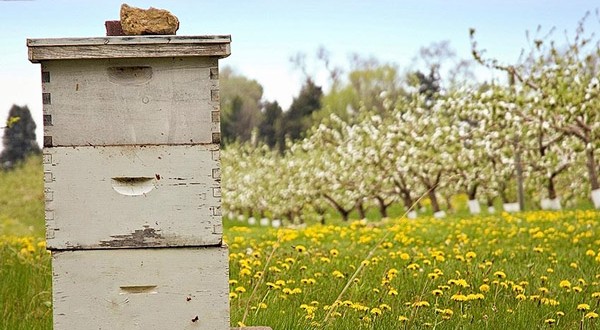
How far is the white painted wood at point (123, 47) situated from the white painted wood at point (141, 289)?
0.87 meters

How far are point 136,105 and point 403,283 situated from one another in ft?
10.3

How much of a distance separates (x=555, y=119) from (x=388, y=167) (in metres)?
5.97

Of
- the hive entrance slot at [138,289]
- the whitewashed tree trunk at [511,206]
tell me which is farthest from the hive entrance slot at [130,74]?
the whitewashed tree trunk at [511,206]

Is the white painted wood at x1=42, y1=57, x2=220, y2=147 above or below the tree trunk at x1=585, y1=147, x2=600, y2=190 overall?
above

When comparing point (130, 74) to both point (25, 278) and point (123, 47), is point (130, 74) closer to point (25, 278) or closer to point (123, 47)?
point (123, 47)

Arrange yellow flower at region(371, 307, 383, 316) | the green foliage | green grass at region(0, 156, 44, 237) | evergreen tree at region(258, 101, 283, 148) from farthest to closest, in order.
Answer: the green foliage, evergreen tree at region(258, 101, 283, 148), green grass at region(0, 156, 44, 237), yellow flower at region(371, 307, 383, 316)

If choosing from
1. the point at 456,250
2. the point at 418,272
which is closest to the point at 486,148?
the point at 456,250

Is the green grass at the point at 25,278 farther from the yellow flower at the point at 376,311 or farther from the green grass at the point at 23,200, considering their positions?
the yellow flower at the point at 376,311

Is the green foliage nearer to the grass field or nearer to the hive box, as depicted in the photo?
the grass field

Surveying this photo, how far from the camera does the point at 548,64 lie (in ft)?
48.5

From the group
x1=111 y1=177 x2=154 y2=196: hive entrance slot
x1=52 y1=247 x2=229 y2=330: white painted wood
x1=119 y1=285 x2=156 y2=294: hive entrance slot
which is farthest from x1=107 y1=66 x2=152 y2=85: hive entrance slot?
x1=119 y1=285 x2=156 y2=294: hive entrance slot

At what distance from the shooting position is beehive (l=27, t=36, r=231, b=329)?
3709mm

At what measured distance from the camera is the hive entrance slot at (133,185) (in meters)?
3.72

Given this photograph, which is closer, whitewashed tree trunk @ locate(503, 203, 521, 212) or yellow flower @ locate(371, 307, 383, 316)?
yellow flower @ locate(371, 307, 383, 316)
